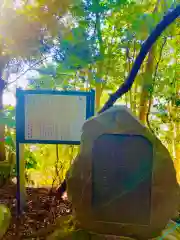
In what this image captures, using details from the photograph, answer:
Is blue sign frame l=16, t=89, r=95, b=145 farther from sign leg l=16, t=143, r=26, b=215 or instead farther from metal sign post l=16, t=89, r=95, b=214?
sign leg l=16, t=143, r=26, b=215

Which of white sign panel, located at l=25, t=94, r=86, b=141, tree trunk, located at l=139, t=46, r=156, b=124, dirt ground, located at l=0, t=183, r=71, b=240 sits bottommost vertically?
dirt ground, located at l=0, t=183, r=71, b=240

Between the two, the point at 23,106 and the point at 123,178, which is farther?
the point at 23,106

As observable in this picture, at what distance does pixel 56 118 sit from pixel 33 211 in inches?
39.4

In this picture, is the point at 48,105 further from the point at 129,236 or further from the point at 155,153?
the point at 129,236

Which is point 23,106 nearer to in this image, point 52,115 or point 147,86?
point 52,115

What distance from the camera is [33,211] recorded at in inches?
109


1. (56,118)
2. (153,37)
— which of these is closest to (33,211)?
(56,118)

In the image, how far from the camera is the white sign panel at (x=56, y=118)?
249 centimetres

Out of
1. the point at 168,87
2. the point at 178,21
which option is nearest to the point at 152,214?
the point at 168,87

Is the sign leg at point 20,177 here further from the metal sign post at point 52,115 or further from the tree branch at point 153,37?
the tree branch at point 153,37

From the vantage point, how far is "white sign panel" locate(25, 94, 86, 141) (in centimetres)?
249

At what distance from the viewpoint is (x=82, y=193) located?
1960 millimetres

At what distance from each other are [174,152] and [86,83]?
1.88 m

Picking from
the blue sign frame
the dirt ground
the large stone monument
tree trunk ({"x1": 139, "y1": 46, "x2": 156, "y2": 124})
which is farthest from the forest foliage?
the large stone monument
